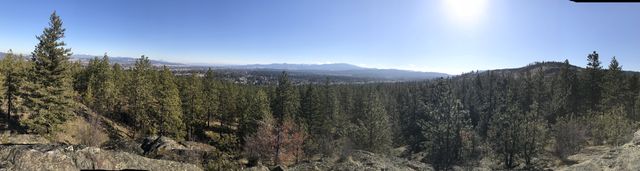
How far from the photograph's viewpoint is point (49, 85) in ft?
129

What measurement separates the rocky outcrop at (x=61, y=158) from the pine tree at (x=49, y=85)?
31.7 meters

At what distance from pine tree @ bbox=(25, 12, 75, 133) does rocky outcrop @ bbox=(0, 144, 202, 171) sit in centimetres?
3170

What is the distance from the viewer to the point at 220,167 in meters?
16.5

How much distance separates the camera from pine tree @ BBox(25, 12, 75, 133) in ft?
123

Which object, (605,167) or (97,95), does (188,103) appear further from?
(605,167)

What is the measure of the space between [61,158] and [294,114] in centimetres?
5226

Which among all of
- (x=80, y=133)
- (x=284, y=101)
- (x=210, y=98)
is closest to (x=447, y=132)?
(x=284, y=101)

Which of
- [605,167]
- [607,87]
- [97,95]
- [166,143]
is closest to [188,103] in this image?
[97,95]

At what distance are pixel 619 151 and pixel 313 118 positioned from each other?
5219 cm

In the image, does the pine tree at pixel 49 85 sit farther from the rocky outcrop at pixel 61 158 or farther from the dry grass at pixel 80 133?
the rocky outcrop at pixel 61 158

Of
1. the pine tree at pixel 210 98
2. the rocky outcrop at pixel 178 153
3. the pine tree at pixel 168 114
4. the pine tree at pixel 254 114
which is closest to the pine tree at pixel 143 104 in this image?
the pine tree at pixel 168 114

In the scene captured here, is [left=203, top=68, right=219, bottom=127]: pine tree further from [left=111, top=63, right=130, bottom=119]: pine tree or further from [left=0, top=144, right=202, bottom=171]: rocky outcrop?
[left=0, top=144, right=202, bottom=171]: rocky outcrop

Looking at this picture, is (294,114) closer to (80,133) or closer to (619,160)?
(80,133)

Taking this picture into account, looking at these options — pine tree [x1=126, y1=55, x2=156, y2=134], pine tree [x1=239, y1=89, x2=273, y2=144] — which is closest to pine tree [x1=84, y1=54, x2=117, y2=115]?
pine tree [x1=126, y1=55, x2=156, y2=134]
